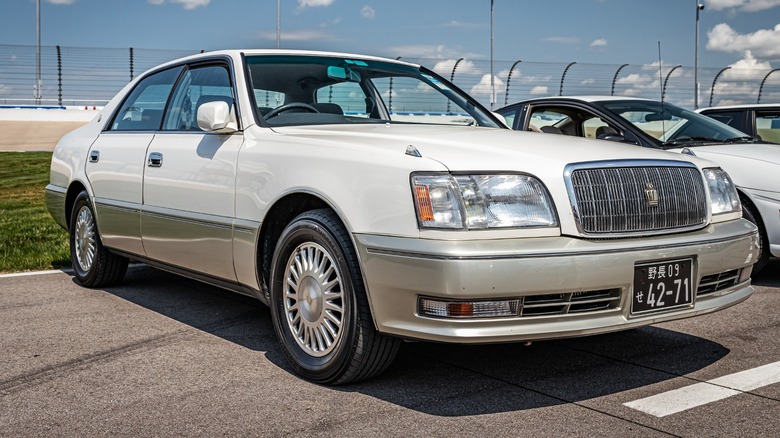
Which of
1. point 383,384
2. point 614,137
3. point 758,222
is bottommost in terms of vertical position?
point 383,384

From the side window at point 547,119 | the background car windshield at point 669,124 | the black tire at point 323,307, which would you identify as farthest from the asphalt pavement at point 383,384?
the side window at point 547,119

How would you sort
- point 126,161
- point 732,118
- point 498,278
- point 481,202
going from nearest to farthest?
point 498,278 < point 481,202 < point 126,161 < point 732,118

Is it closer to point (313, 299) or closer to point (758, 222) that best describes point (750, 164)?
point (758, 222)

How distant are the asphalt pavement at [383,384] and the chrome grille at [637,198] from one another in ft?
2.38

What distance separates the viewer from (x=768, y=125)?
8.83m

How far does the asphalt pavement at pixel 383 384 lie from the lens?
11.4ft

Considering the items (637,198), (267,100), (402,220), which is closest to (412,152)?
(402,220)

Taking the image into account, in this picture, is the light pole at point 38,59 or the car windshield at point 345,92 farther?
the light pole at point 38,59

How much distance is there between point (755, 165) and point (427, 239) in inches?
159

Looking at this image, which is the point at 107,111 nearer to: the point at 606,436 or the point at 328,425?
the point at 328,425

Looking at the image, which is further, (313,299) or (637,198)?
(313,299)

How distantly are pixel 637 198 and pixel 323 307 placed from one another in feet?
4.86

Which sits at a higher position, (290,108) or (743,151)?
(290,108)

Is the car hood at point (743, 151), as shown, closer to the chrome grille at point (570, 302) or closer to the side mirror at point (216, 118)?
the chrome grille at point (570, 302)
